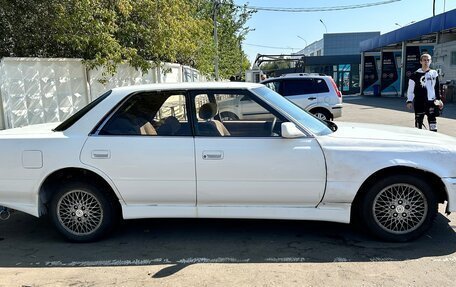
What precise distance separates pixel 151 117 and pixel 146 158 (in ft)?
1.69

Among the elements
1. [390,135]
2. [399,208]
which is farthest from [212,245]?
[390,135]

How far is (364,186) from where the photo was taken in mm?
4078

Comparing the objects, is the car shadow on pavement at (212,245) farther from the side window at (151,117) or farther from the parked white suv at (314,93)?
the parked white suv at (314,93)

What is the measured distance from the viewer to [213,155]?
404 cm

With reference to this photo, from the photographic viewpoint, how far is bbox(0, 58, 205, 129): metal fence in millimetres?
8953

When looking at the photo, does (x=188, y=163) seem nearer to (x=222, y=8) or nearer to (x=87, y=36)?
(x=87, y=36)

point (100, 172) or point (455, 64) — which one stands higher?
point (455, 64)

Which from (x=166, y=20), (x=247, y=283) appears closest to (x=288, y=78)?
(x=166, y=20)

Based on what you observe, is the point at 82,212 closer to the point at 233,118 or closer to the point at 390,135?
the point at 233,118

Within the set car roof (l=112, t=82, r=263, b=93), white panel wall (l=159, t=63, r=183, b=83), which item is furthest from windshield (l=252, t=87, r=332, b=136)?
white panel wall (l=159, t=63, r=183, b=83)

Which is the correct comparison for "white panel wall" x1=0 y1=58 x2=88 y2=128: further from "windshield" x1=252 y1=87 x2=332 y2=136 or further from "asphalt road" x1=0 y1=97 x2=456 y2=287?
"windshield" x1=252 y1=87 x2=332 y2=136

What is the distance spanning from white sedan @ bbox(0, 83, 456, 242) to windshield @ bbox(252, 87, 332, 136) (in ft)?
0.07

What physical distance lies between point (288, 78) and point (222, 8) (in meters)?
17.6

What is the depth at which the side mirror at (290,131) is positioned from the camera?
392 centimetres
